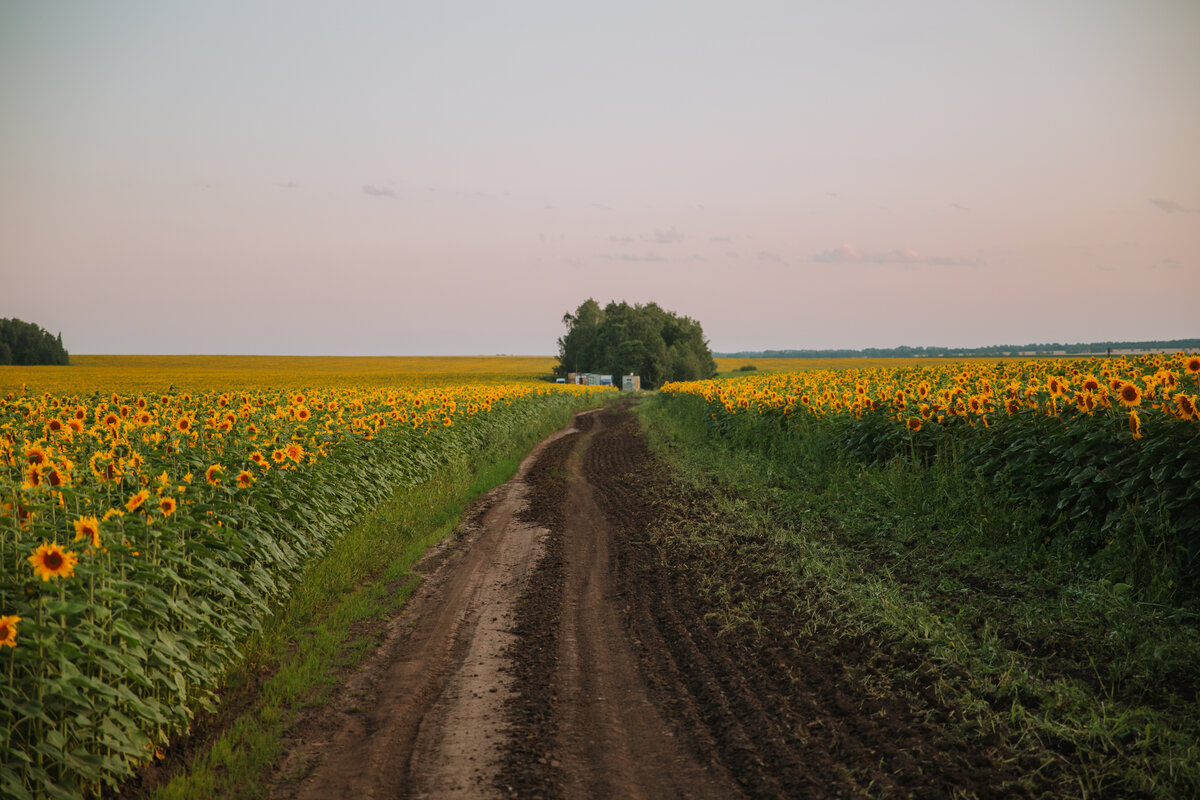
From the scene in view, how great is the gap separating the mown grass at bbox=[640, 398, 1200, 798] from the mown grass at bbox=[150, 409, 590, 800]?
3.28 metres

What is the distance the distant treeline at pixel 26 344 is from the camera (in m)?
79.5

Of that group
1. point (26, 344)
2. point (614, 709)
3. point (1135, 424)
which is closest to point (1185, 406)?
point (1135, 424)

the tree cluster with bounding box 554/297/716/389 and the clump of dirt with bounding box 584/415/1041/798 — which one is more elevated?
the tree cluster with bounding box 554/297/716/389

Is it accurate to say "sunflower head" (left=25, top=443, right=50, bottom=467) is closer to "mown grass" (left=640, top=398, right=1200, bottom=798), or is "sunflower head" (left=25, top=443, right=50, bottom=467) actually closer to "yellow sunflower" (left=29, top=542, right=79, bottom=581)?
"yellow sunflower" (left=29, top=542, right=79, bottom=581)

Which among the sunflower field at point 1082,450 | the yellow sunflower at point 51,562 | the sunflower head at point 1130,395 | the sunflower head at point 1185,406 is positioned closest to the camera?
the yellow sunflower at point 51,562

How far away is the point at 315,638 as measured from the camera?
6.22 m

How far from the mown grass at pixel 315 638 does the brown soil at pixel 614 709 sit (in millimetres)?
193

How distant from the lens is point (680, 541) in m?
Result: 9.55

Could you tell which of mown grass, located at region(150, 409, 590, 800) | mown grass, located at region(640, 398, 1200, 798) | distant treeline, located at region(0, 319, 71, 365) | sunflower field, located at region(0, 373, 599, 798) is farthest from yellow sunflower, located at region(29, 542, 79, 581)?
distant treeline, located at region(0, 319, 71, 365)

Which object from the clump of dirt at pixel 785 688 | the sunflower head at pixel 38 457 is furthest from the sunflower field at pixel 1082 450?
the sunflower head at pixel 38 457

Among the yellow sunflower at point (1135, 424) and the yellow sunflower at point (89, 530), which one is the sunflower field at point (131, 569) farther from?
the yellow sunflower at point (1135, 424)

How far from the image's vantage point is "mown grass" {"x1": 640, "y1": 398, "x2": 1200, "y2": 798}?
4.01m

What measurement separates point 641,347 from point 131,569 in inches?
3122

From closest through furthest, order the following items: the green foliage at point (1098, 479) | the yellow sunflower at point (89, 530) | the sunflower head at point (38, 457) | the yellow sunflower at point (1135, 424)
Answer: the yellow sunflower at point (89, 530)
the sunflower head at point (38, 457)
the green foliage at point (1098, 479)
the yellow sunflower at point (1135, 424)
